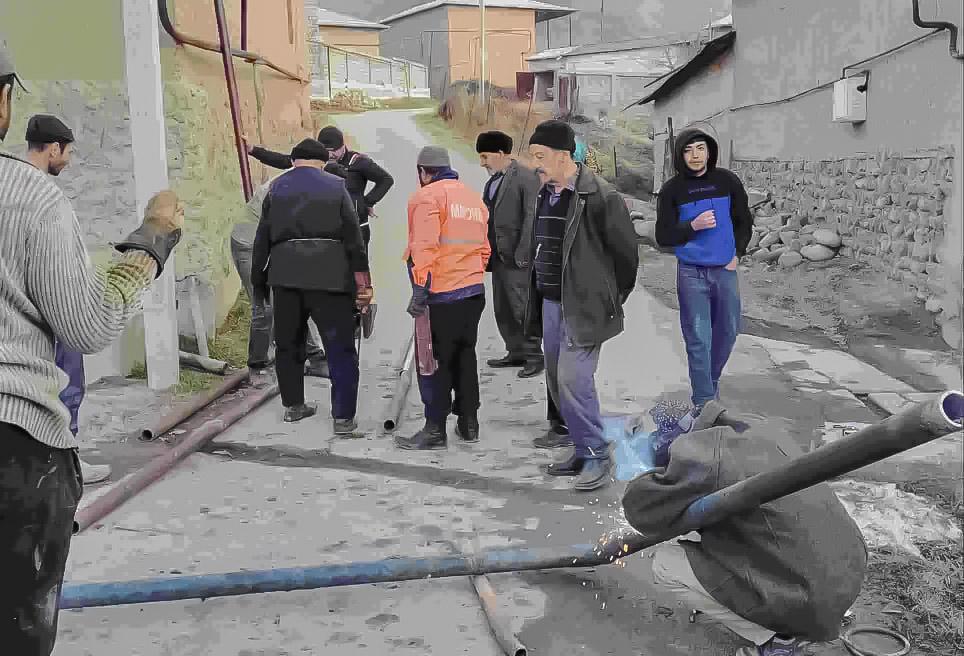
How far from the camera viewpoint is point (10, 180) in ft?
6.00

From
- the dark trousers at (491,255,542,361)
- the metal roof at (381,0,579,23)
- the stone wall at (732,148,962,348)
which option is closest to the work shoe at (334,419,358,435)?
the dark trousers at (491,255,542,361)

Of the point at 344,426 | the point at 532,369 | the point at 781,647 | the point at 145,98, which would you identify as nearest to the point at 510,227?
the point at 532,369

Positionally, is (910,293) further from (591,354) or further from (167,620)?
(167,620)

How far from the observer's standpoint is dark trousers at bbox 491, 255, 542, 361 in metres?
6.80

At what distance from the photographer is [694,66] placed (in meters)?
17.1

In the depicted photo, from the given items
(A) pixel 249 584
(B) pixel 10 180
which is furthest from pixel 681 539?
(B) pixel 10 180

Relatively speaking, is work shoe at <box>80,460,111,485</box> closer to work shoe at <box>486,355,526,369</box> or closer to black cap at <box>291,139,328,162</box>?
black cap at <box>291,139,328,162</box>

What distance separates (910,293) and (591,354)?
5961 millimetres

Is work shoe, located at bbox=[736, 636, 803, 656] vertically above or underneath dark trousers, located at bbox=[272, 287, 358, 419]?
underneath

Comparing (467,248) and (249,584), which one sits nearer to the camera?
(249,584)

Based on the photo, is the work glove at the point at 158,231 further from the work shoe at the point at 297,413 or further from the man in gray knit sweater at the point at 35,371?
the work shoe at the point at 297,413

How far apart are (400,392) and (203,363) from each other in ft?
5.26

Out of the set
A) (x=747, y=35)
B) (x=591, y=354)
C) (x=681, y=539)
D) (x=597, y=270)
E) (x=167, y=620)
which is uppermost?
(x=747, y=35)

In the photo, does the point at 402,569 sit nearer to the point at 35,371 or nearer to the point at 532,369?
the point at 35,371
